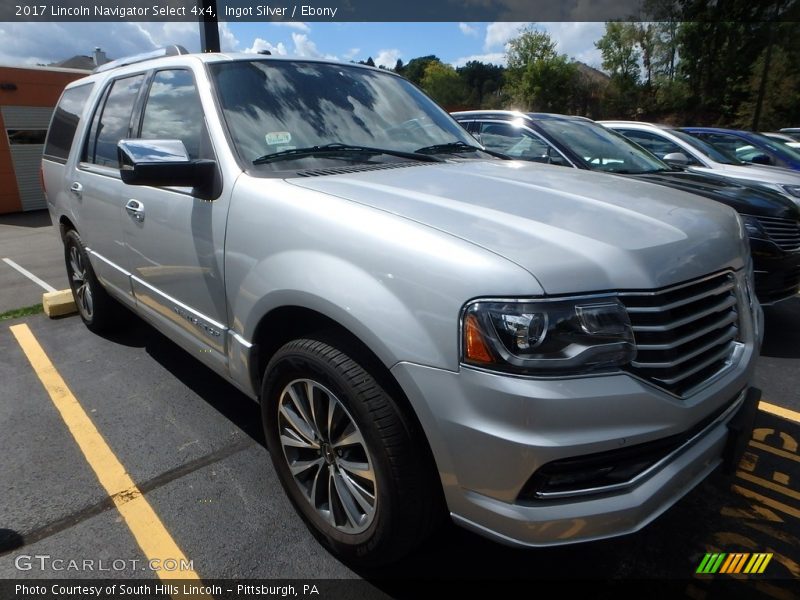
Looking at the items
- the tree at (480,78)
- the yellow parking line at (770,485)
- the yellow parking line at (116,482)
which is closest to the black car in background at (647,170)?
the yellow parking line at (770,485)

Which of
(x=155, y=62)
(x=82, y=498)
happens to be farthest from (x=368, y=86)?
(x=82, y=498)

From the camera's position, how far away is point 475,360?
4.95 feet

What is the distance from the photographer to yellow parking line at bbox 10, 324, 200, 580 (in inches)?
87.0

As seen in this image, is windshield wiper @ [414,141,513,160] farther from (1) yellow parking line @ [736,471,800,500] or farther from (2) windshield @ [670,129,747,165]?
(2) windshield @ [670,129,747,165]

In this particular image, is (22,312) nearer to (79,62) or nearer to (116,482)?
(116,482)

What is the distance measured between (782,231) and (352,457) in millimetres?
4182

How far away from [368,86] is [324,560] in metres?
2.45

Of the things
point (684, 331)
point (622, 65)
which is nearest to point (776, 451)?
point (684, 331)

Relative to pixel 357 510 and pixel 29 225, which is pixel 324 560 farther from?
pixel 29 225

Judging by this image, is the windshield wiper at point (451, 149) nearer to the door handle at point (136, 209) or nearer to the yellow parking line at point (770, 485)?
the door handle at point (136, 209)

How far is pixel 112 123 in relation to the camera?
11.8 feet

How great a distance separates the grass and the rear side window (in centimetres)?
160

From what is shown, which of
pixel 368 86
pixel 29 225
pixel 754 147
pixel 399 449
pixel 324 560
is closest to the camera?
pixel 399 449

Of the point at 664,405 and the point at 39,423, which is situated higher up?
the point at 664,405
